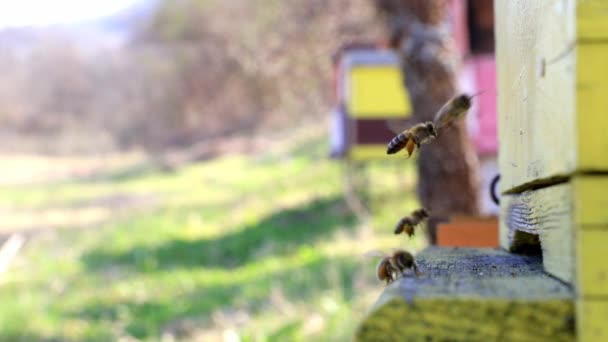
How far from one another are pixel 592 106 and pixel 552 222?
222mm

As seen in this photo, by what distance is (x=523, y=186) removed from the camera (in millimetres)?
1261

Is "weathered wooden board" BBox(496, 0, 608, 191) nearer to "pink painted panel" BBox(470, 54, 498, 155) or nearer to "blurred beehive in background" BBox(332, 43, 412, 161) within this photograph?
"pink painted panel" BBox(470, 54, 498, 155)

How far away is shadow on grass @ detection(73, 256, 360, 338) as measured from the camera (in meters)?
6.34

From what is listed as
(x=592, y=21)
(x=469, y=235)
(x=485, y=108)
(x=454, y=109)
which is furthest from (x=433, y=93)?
(x=592, y=21)

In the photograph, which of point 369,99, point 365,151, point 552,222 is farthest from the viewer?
point 365,151

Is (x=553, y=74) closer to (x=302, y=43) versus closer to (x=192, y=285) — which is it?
(x=192, y=285)

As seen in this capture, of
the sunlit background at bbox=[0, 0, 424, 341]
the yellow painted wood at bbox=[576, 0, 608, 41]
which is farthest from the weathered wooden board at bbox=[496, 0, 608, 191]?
the sunlit background at bbox=[0, 0, 424, 341]

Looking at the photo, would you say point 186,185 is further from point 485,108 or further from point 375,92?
point 485,108

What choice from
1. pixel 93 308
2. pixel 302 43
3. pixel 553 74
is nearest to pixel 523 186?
pixel 553 74

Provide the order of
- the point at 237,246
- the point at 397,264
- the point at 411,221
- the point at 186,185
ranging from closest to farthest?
the point at 397,264, the point at 411,221, the point at 237,246, the point at 186,185

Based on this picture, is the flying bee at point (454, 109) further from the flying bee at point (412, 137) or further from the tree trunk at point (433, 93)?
the tree trunk at point (433, 93)

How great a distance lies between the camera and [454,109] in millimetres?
1923

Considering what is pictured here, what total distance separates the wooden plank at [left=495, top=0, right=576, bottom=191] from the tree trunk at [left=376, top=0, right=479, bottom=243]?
442 cm

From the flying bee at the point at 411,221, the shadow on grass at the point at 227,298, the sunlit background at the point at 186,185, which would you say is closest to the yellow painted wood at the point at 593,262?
the flying bee at the point at 411,221
